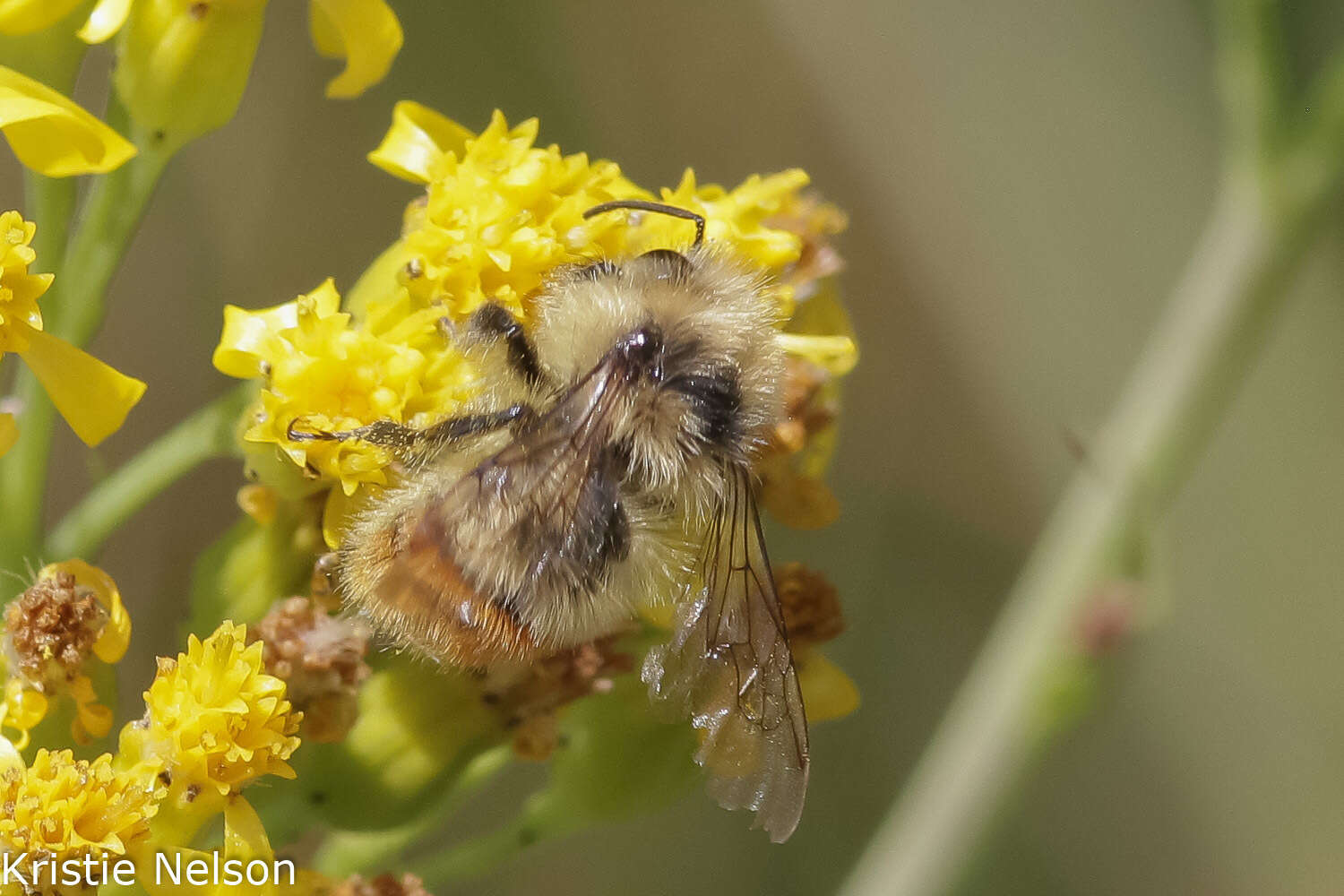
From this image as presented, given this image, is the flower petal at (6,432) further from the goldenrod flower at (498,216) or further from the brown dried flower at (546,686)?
the brown dried flower at (546,686)

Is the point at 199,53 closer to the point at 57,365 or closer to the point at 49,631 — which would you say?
the point at 57,365

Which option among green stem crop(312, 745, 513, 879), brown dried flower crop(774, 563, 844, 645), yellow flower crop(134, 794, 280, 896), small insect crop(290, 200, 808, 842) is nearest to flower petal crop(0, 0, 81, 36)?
small insect crop(290, 200, 808, 842)

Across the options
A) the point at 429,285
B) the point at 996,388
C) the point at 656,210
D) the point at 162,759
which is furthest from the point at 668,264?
the point at 996,388

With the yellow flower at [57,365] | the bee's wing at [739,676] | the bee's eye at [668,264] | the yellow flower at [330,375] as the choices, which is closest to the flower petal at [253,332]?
the yellow flower at [330,375]

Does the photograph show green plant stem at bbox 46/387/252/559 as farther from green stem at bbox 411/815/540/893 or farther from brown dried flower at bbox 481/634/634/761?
green stem at bbox 411/815/540/893

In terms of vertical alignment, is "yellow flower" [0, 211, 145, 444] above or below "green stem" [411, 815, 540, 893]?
above
